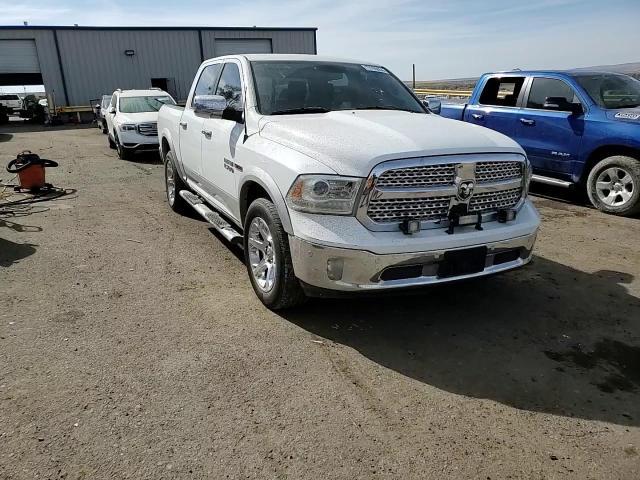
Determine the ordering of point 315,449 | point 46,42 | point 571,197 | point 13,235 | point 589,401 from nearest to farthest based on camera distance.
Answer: point 315,449, point 589,401, point 13,235, point 571,197, point 46,42

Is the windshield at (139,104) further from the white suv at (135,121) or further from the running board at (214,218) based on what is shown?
the running board at (214,218)

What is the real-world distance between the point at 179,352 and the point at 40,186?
662cm

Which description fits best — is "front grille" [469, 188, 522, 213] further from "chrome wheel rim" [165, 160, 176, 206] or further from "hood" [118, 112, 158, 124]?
"hood" [118, 112, 158, 124]

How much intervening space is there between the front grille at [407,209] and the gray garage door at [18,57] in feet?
106

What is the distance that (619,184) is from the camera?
6879mm

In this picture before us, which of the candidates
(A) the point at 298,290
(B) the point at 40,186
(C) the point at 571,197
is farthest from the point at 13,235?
(C) the point at 571,197

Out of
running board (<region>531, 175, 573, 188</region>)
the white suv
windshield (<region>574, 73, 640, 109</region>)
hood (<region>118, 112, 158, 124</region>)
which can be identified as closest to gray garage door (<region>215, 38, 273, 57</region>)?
the white suv

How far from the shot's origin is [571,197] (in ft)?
26.2

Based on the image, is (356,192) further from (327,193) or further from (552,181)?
(552,181)

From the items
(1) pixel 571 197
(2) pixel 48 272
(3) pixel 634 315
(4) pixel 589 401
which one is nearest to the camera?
(4) pixel 589 401

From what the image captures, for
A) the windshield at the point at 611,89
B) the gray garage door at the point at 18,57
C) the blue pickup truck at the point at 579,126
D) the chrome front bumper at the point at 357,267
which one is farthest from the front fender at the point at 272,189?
the gray garage door at the point at 18,57

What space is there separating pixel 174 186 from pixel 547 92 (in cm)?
580

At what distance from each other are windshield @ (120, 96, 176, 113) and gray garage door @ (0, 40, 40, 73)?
790 inches

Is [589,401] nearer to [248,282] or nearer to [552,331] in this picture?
[552,331]
